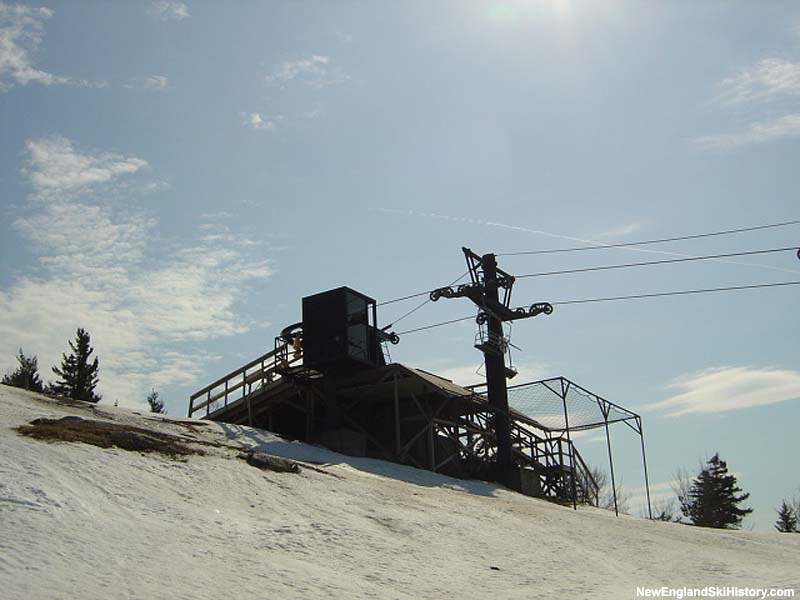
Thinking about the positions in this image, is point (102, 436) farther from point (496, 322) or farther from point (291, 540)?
point (496, 322)

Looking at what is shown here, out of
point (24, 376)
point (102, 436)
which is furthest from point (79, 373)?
point (102, 436)

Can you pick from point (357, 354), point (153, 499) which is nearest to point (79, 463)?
point (153, 499)

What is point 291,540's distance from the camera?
14.3 meters

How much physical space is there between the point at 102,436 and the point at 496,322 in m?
18.9

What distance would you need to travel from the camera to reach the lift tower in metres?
32.7

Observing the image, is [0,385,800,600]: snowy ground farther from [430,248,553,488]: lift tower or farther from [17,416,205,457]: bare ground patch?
[430,248,553,488]: lift tower

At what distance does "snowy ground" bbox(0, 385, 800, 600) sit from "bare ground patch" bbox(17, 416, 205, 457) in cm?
45

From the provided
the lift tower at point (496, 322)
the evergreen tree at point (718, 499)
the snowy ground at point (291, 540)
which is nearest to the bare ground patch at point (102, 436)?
the snowy ground at point (291, 540)

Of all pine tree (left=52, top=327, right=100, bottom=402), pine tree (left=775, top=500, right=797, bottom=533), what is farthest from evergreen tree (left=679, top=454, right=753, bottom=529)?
pine tree (left=52, top=327, right=100, bottom=402)

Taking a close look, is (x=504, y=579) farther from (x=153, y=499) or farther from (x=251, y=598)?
(x=153, y=499)

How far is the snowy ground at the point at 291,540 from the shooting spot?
1132 cm

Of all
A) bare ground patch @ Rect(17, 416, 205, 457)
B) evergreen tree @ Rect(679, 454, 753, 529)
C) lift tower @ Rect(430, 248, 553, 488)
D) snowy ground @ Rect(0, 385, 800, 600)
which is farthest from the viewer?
evergreen tree @ Rect(679, 454, 753, 529)

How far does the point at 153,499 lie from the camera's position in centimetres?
1498

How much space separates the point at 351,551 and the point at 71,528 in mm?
4410
